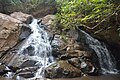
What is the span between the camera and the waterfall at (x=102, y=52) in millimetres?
11869

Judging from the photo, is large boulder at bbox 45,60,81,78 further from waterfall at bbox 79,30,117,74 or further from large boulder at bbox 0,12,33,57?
large boulder at bbox 0,12,33,57

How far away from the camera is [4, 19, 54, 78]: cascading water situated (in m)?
11.0

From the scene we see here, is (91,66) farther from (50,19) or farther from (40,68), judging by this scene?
(50,19)

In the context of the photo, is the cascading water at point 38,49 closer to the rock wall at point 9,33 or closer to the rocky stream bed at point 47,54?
the rocky stream bed at point 47,54

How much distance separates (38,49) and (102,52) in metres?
3.48

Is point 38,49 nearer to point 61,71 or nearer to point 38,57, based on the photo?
point 38,57

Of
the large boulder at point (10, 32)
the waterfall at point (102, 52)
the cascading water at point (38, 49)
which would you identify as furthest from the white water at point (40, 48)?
the waterfall at point (102, 52)

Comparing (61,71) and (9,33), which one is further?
(9,33)

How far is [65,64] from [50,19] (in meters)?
5.92

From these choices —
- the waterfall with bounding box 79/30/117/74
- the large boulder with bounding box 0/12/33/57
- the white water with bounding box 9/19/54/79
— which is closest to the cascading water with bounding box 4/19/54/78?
the white water with bounding box 9/19/54/79

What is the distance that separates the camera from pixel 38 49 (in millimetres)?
12062

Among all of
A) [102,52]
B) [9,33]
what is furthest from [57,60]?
[9,33]

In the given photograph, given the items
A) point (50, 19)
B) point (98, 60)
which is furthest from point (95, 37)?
point (50, 19)

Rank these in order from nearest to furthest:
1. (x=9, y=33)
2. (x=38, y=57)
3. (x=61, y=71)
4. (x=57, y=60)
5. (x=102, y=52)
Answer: (x=61, y=71) < (x=57, y=60) < (x=38, y=57) < (x=102, y=52) < (x=9, y=33)
